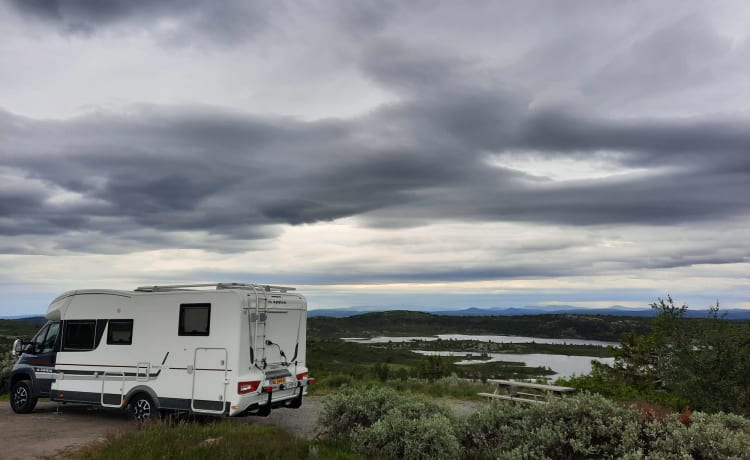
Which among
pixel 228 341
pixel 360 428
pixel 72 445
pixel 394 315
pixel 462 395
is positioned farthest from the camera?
pixel 394 315

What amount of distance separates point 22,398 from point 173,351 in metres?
5.36

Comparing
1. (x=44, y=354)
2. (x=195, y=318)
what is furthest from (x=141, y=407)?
(x=44, y=354)

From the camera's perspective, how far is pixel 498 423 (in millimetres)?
8398

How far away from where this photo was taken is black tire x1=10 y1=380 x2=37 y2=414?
13.1 meters

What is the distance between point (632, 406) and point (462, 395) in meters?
9.57

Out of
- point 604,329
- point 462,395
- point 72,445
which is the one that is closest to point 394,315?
point 604,329

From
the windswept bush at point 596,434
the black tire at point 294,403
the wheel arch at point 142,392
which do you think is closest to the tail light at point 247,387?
the black tire at point 294,403

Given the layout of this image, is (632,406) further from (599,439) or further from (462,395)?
(462,395)

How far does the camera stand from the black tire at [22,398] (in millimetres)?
13141

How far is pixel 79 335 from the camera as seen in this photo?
12.4 m

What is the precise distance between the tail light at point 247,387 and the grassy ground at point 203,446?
1042 millimetres

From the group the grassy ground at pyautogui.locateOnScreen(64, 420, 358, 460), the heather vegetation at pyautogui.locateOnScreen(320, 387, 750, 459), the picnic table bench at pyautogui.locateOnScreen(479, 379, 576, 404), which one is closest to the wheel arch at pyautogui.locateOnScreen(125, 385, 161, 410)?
the grassy ground at pyautogui.locateOnScreen(64, 420, 358, 460)

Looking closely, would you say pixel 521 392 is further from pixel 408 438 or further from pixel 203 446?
pixel 203 446

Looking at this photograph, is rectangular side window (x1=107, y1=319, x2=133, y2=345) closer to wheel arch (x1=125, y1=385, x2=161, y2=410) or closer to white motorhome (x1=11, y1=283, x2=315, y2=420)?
white motorhome (x1=11, y1=283, x2=315, y2=420)
